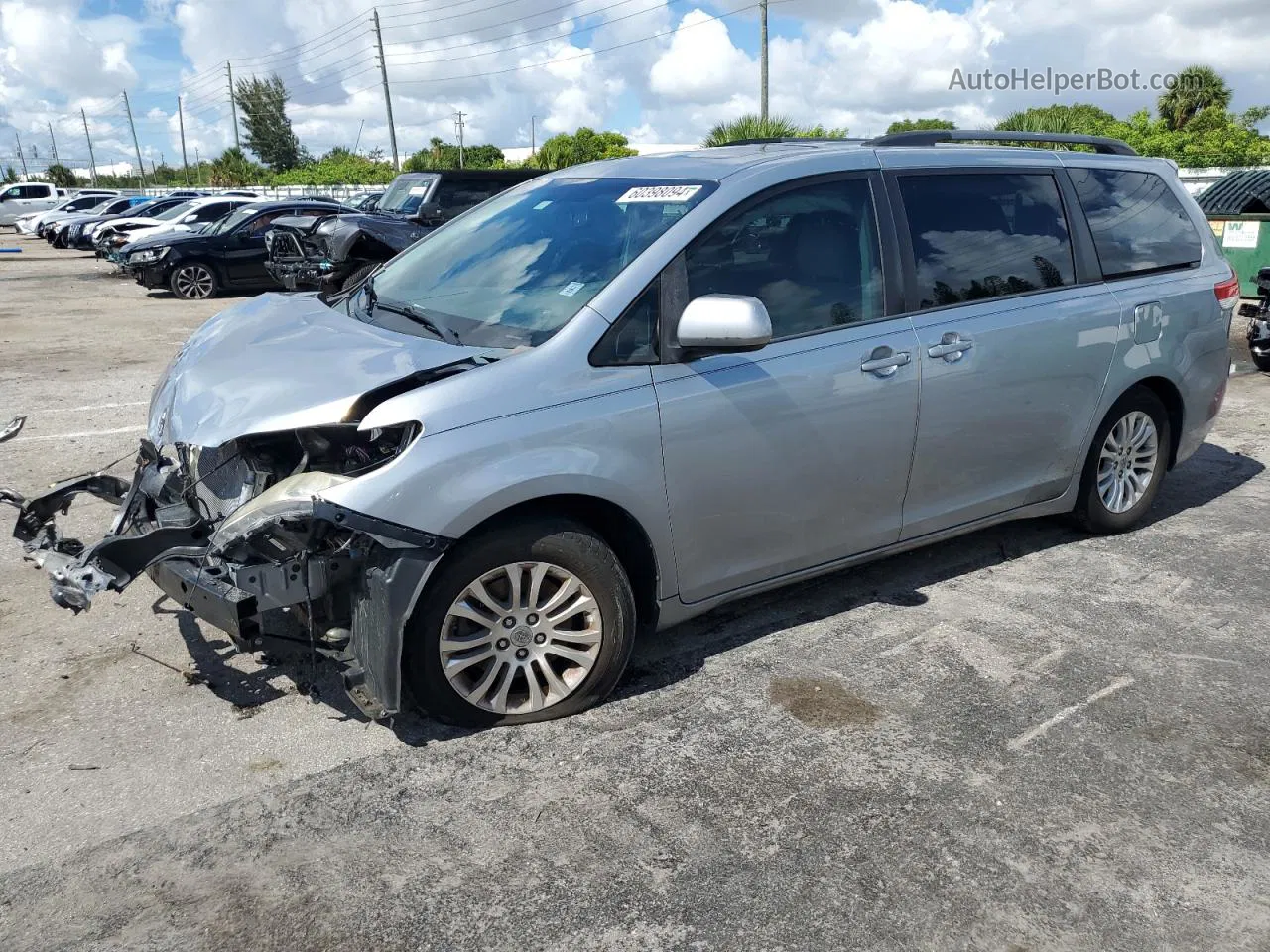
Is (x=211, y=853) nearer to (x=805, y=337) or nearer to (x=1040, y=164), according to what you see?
(x=805, y=337)

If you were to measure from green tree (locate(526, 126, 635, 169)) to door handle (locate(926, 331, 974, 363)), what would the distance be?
46893 mm

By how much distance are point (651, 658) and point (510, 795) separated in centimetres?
105

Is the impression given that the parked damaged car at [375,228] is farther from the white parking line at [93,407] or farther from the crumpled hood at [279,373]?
the crumpled hood at [279,373]

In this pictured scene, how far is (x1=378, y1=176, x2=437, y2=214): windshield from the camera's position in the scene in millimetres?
16016

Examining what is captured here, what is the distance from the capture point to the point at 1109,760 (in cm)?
338

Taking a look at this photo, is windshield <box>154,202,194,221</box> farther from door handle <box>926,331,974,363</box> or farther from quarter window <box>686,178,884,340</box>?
door handle <box>926,331,974,363</box>

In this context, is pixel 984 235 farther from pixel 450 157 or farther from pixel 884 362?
pixel 450 157

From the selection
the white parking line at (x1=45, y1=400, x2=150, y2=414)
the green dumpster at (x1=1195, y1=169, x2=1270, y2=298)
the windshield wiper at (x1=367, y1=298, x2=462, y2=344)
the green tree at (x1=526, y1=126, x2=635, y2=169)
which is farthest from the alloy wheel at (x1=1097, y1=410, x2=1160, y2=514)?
the green tree at (x1=526, y1=126, x2=635, y2=169)

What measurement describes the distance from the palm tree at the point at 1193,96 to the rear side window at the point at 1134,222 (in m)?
45.8

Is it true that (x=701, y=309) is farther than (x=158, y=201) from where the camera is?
No

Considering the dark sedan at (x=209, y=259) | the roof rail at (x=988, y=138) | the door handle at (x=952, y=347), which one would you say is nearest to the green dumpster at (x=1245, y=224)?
the roof rail at (x=988, y=138)

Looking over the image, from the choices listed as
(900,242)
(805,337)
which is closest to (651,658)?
(805,337)

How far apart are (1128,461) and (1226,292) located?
3.48 ft

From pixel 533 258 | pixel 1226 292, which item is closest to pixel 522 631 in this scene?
pixel 533 258
